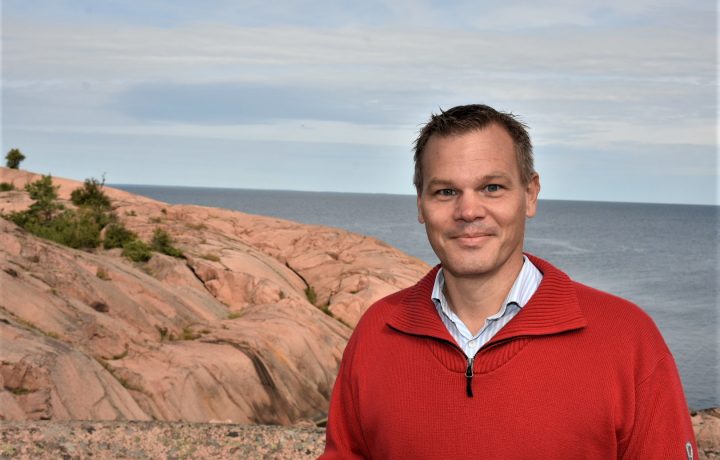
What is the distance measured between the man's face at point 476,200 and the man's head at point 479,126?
0.09 ft

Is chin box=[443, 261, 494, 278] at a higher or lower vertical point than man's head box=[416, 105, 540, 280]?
lower

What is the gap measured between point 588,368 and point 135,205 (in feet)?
105

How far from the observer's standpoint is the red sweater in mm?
3195

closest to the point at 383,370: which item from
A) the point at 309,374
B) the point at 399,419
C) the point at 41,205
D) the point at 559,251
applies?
the point at 399,419

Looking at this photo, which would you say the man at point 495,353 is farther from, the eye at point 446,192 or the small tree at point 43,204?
the small tree at point 43,204

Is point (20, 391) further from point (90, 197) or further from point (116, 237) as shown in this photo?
point (90, 197)

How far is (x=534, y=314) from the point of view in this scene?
3383 mm

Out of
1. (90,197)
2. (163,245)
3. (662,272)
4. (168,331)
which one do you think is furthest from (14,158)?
(662,272)

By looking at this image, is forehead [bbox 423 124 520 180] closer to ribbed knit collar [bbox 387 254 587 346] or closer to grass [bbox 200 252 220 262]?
ribbed knit collar [bbox 387 254 587 346]

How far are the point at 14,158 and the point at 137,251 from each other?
109 feet

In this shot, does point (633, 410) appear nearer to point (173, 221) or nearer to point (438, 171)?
point (438, 171)

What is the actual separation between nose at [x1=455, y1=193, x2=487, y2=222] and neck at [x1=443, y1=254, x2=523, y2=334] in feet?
0.91

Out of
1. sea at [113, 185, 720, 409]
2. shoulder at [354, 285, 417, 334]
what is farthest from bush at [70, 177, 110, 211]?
shoulder at [354, 285, 417, 334]

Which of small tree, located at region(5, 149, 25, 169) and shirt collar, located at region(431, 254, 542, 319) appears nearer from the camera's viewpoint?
shirt collar, located at region(431, 254, 542, 319)
